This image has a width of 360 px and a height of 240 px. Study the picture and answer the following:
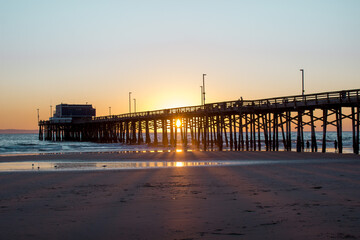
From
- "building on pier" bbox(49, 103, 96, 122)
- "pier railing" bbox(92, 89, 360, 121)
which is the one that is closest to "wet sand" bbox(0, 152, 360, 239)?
"pier railing" bbox(92, 89, 360, 121)

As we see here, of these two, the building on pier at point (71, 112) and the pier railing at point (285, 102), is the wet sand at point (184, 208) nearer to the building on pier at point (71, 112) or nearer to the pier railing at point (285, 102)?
the pier railing at point (285, 102)

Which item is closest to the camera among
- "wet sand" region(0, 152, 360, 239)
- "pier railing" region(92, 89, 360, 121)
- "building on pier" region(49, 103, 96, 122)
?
"wet sand" region(0, 152, 360, 239)

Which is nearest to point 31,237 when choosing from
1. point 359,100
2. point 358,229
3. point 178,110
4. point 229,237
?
point 229,237

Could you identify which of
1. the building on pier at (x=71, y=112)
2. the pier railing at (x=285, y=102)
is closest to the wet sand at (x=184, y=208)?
the pier railing at (x=285, y=102)

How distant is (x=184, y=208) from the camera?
8859 mm

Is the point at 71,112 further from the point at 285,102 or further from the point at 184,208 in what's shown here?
the point at 184,208

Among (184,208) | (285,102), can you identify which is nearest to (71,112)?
(285,102)

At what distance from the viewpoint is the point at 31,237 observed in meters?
6.70

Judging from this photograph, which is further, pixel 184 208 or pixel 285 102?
pixel 285 102

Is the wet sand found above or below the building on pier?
below

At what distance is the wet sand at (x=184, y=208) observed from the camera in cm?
693

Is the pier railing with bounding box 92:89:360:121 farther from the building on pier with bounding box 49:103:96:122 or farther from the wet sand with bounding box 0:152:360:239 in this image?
the building on pier with bounding box 49:103:96:122

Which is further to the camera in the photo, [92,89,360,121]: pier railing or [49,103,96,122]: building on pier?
[49,103,96,122]: building on pier

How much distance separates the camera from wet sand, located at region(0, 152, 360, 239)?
693 centimetres
